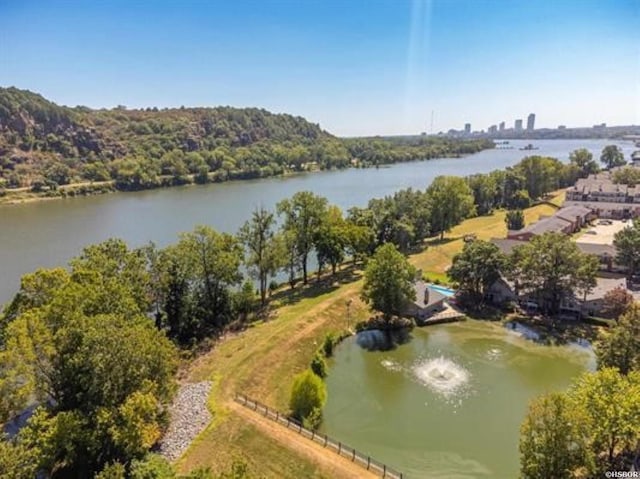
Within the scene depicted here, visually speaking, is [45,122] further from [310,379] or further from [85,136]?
[310,379]

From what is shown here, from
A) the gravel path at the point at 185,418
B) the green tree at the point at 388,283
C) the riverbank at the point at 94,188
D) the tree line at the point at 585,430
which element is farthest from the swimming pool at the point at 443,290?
the riverbank at the point at 94,188

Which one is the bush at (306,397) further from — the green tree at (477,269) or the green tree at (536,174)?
the green tree at (536,174)

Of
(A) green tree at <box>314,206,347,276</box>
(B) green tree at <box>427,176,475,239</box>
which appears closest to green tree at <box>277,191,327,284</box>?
(A) green tree at <box>314,206,347,276</box>

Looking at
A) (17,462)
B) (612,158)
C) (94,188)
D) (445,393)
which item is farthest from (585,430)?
(612,158)

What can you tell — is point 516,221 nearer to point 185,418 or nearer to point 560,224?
point 560,224

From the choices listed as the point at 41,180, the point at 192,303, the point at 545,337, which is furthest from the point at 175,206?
the point at 545,337
